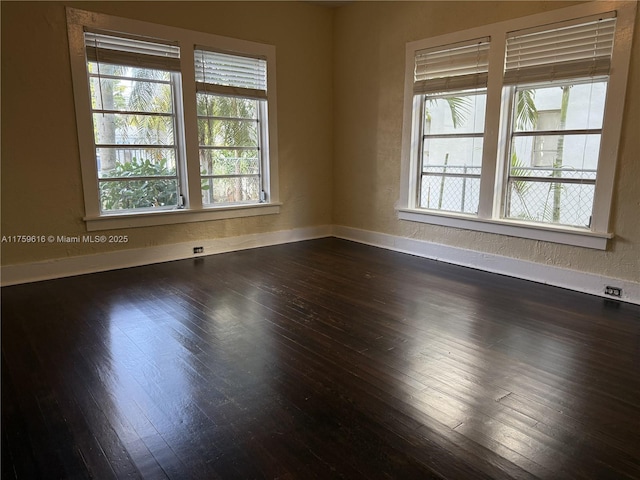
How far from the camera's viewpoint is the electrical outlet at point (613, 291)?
3756 mm

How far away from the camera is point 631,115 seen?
356 centimetres

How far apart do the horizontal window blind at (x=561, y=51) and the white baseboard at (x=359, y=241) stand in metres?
1.77

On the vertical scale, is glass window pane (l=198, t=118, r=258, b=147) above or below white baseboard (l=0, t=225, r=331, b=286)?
above

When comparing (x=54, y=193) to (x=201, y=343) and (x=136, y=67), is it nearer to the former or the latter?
(x=136, y=67)

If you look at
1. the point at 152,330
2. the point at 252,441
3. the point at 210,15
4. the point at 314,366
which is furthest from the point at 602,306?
the point at 210,15

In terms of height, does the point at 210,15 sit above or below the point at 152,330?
above

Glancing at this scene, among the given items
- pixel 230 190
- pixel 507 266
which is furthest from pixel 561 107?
pixel 230 190

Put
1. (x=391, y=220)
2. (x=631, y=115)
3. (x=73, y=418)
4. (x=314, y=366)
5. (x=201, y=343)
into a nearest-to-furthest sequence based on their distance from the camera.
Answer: (x=73, y=418)
(x=314, y=366)
(x=201, y=343)
(x=631, y=115)
(x=391, y=220)

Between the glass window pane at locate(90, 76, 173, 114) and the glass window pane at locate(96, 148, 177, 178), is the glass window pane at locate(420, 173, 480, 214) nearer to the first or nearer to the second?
the glass window pane at locate(96, 148, 177, 178)

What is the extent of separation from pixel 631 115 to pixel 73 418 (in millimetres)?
4422

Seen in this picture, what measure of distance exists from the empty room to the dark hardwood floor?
0.02 metres

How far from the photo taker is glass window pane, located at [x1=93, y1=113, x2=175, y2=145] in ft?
14.5

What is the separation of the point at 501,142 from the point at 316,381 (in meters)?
3.25

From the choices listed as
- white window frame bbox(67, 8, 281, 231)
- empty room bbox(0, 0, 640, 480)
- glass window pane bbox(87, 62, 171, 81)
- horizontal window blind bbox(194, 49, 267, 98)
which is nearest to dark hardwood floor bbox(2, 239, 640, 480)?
empty room bbox(0, 0, 640, 480)
